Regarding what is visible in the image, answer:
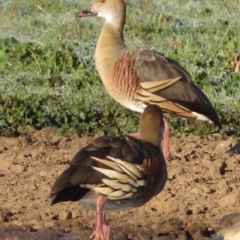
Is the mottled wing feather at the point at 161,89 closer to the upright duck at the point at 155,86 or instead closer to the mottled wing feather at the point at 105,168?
the upright duck at the point at 155,86

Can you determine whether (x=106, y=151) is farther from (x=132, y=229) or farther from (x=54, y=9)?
(x=54, y=9)

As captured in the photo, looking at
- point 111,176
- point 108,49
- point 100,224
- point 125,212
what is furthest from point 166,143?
point 111,176

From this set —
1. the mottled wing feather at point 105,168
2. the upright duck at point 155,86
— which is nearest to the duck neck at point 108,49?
the upright duck at point 155,86

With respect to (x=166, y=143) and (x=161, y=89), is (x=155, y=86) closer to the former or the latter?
(x=161, y=89)

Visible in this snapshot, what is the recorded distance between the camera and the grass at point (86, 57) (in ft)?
30.3

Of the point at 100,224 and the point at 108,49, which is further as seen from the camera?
the point at 108,49

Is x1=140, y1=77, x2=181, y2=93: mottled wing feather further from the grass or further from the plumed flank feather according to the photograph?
the plumed flank feather

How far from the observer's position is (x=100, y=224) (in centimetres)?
657

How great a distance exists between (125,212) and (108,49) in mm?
2585

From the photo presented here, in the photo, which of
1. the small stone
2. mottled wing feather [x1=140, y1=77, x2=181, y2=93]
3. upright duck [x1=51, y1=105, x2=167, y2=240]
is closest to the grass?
mottled wing feather [x1=140, y1=77, x2=181, y2=93]

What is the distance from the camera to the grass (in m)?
9.23

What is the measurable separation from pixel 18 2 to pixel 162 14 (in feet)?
7.12

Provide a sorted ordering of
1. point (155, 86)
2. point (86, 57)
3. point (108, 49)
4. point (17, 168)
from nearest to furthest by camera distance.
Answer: point (17, 168) < point (155, 86) < point (108, 49) < point (86, 57)

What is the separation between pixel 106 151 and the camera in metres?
6.43
